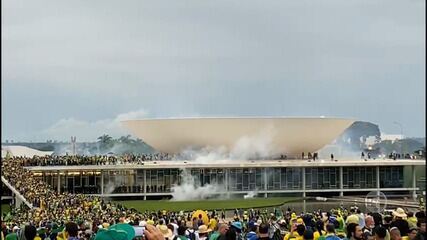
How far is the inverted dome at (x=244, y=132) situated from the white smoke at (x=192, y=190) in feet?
17.2

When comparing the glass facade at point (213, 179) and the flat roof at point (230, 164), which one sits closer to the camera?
the flat roof at point (230, 164)

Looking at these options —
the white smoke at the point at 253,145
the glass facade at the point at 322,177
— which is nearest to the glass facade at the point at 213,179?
the glass facade at the point at 322,177

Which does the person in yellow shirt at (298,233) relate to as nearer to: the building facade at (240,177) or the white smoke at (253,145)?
the building facade at (240,177)

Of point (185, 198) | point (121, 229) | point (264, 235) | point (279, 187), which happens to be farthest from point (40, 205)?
point (121, 229)

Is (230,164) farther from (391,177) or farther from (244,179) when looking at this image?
(391,177)

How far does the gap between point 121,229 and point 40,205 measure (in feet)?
76.0

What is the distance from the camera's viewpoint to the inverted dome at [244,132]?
44125mm

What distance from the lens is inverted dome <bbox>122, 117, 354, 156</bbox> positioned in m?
44.1

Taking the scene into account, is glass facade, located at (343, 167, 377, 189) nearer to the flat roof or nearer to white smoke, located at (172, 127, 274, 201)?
the flat roof

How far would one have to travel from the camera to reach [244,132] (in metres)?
44.2

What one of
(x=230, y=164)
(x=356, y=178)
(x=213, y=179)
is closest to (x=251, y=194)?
(x=230, y=164)

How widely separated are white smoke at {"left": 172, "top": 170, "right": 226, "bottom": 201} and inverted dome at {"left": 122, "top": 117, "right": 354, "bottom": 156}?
523 centimetres

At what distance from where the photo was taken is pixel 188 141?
45.1 metres

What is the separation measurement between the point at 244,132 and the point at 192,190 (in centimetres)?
679
